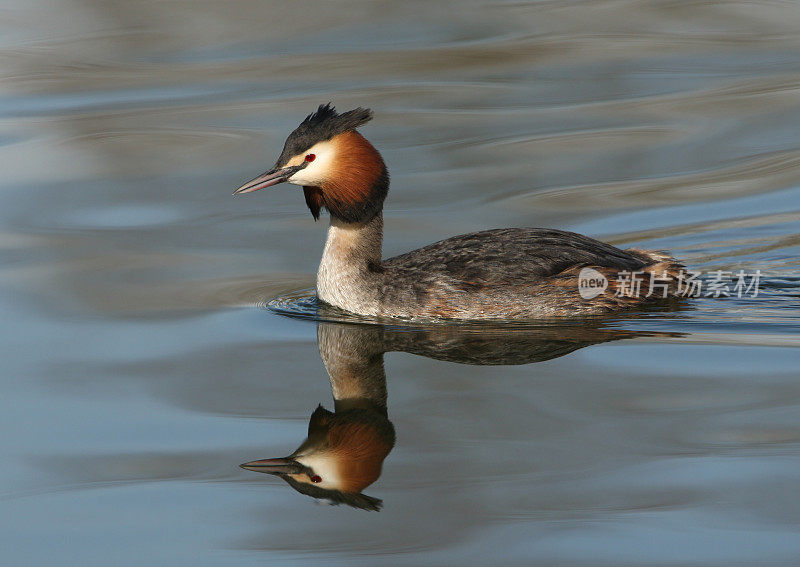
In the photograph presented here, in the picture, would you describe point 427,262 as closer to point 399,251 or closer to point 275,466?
point 399,251

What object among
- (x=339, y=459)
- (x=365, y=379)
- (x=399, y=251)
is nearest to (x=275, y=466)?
(x=339, y=459)

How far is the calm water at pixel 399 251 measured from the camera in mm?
4918

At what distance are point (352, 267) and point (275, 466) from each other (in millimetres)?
2487

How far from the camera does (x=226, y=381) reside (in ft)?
21.1

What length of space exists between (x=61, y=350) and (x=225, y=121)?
541cm

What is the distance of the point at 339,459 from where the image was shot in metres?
5.55

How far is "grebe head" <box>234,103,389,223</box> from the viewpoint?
7496 millimetres

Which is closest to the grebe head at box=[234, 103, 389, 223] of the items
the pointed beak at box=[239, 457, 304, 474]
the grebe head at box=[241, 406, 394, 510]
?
the grebe head at box=[241, 406, 394, 510]

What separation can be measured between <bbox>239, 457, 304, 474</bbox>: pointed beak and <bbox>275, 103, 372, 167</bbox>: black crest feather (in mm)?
2506

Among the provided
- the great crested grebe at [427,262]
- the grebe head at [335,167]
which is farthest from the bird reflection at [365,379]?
the grebe head at [335,167]

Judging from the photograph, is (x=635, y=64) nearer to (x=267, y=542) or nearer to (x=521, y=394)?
(x=521, y=394)

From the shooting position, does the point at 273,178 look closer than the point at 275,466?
No

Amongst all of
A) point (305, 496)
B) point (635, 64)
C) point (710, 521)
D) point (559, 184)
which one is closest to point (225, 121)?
point (559, 184)

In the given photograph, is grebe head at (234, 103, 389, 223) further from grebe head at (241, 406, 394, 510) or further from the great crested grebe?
grebe head at (241, 406, 394, 510)
